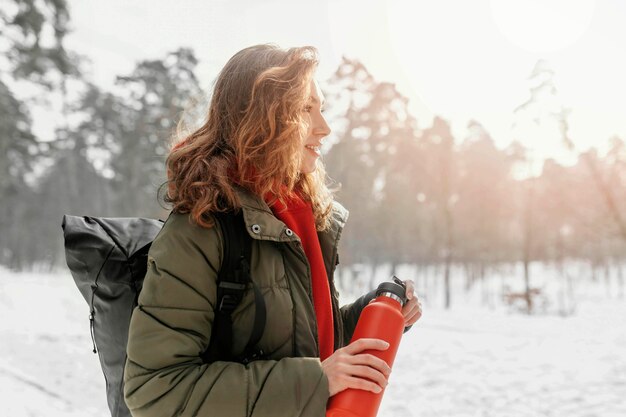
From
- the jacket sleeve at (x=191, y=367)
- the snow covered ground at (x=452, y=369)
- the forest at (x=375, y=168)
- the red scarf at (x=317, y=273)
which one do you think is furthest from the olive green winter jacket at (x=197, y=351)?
the forest at (x=375, y=168)

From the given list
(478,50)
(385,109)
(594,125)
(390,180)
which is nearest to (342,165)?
(385,109)

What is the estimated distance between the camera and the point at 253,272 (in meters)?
0.79

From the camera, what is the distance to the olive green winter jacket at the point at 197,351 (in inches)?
27.9

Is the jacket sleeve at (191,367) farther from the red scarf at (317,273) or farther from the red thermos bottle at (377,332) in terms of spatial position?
the red scarf at (317,273)

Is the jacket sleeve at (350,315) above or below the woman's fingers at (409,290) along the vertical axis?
below

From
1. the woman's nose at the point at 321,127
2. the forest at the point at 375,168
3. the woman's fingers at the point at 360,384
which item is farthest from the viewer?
the forest at the point at 375,168

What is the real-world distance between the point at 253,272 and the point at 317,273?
16 cm

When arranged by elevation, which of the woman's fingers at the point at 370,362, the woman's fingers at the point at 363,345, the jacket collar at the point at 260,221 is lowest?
the woman's fingers at the point at 370,362

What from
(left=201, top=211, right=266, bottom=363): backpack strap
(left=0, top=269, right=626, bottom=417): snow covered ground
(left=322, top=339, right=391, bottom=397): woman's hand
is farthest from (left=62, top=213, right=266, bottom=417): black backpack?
(left=0, top=269, right=626, bottom=417): snow covered ground

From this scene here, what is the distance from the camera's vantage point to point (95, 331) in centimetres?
90

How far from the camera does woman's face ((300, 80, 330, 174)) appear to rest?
2.97 feet

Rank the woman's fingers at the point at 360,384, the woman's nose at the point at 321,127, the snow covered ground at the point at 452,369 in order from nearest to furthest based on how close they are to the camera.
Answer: the woman's fingers at the point at 360,384
the woman's nose at the point at 321,127
the snow covered ground at the point at 452,369

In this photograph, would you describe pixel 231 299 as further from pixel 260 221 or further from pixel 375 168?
pixel 375 168

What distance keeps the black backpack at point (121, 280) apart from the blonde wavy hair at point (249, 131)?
0.25 feet
